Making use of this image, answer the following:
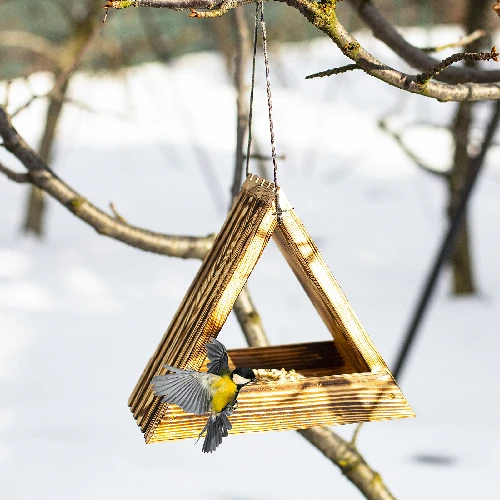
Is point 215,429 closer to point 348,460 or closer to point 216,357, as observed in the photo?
point 216,357

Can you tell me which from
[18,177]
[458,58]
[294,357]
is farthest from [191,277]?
[458,58]

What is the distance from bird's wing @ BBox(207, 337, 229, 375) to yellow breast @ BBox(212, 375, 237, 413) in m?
0.02

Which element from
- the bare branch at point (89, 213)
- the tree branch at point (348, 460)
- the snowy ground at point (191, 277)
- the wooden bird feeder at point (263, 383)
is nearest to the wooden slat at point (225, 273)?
the wooden bird feeder at point (263, 383)

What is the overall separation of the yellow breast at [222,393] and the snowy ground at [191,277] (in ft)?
5.62

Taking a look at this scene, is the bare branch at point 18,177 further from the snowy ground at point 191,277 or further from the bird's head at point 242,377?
the snowy ground at point 191,277

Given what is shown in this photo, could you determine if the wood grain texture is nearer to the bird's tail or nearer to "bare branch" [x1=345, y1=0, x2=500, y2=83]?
the bird's tail

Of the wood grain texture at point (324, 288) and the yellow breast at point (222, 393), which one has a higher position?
the wood grain texture at point (324, 288)

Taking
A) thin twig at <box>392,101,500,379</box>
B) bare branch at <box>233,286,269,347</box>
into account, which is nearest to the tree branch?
bare branch at <box>233,286,269,347</box>

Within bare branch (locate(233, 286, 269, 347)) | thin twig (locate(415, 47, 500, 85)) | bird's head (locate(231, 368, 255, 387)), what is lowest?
bird's head (locate(231, 368, 255, 387))

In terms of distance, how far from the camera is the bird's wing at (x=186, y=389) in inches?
41.9

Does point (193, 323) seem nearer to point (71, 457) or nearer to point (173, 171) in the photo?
point (71, 457)

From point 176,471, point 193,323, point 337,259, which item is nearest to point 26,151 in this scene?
point 193,323

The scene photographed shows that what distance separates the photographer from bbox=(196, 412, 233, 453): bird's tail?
3.63 feet

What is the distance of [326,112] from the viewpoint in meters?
8.61
